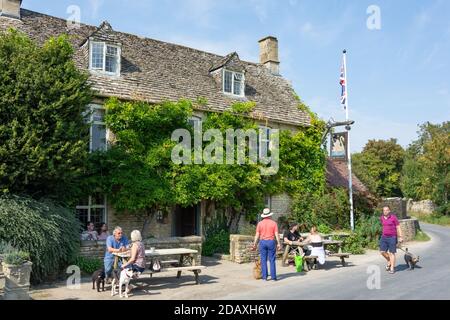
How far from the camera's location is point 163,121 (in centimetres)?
1705

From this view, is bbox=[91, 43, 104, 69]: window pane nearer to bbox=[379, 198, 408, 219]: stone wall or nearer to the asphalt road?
the asphalt road

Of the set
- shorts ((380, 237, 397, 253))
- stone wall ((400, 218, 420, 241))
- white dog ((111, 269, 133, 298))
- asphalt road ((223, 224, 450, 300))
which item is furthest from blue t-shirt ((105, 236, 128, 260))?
stone wall ((400, 218, 420, 241))

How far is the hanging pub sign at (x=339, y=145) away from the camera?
21.4 metres

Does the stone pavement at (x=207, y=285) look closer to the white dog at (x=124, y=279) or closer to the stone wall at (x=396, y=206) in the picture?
the white dog at (x=124, y=279)

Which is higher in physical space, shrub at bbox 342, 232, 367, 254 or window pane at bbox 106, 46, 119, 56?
window pane at bbox 106, 46, 119, 56

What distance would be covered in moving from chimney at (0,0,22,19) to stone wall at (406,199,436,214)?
4535 cm

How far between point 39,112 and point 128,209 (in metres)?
5.60

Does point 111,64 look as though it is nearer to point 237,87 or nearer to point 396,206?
point 237,87

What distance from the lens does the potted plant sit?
9344 millimetres

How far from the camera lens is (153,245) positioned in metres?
13.5

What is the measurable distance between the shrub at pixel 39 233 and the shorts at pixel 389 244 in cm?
902

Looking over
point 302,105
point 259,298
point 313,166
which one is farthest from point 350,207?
point 259,298

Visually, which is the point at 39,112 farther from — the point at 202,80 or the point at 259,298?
the point at 202,80

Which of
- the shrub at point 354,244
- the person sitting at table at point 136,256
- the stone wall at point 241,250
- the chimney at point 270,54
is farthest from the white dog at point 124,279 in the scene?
the chimney at point 270,54
